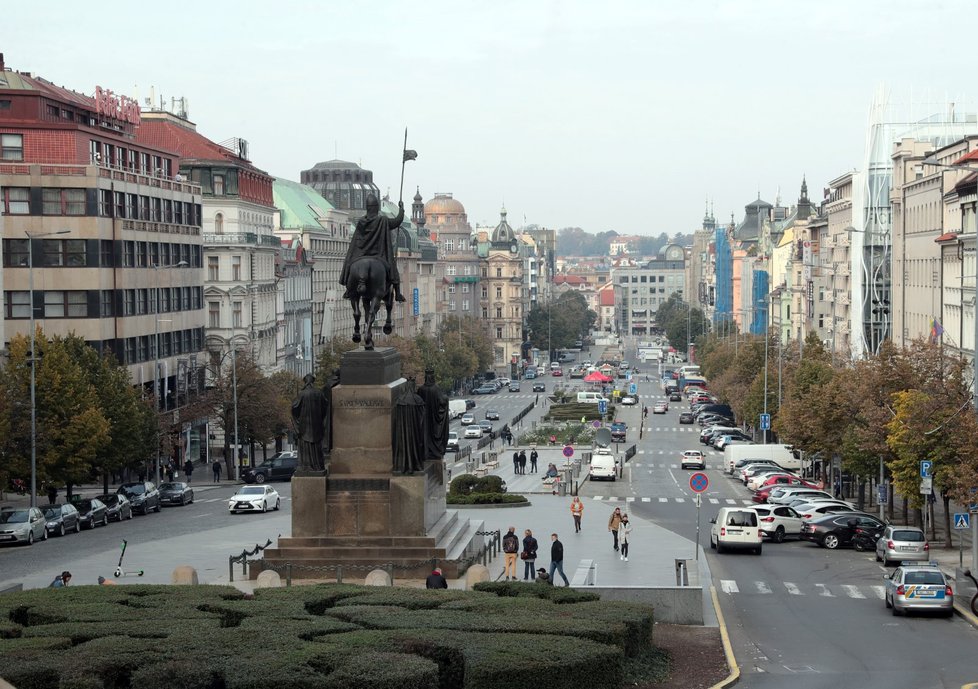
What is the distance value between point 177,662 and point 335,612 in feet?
17.6

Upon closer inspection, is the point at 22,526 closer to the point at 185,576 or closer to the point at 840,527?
the point at 185,576

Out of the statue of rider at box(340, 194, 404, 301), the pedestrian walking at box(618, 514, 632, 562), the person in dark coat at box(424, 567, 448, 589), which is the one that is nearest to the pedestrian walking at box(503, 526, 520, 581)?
the person in dark coat at box(424, 567, 448, 589)

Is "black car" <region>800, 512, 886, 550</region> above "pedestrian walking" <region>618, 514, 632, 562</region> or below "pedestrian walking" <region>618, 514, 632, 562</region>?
below

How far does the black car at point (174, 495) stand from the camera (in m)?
69.6

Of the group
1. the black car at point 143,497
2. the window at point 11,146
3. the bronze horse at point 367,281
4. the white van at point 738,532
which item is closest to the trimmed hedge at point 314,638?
the bronze horse at point 367,281

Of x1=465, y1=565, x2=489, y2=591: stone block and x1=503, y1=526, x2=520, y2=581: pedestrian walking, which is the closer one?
x1=465, y1=565, x2=489, y2=591: stone block

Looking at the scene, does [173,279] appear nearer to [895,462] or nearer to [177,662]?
[895,462]

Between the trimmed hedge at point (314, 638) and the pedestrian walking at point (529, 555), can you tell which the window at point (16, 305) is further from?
the trimmed hedge at point (314, 638)

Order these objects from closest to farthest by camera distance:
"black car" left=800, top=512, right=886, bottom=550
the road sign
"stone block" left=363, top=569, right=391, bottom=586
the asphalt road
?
the asphalt road
"stone block" left=363, top=569, right=391, bottom=586
the road sign
"black car" left=800, top=512, right=886, bottom=550

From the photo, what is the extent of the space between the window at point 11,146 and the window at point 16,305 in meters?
6.96

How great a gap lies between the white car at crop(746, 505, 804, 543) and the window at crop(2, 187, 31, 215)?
126 ft

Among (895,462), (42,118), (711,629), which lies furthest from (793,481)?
(711,629)

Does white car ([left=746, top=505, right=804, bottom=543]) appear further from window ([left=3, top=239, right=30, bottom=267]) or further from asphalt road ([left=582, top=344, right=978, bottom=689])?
window ([left=3, top=239, right=30, bottom=267])

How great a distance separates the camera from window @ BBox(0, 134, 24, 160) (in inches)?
3236
